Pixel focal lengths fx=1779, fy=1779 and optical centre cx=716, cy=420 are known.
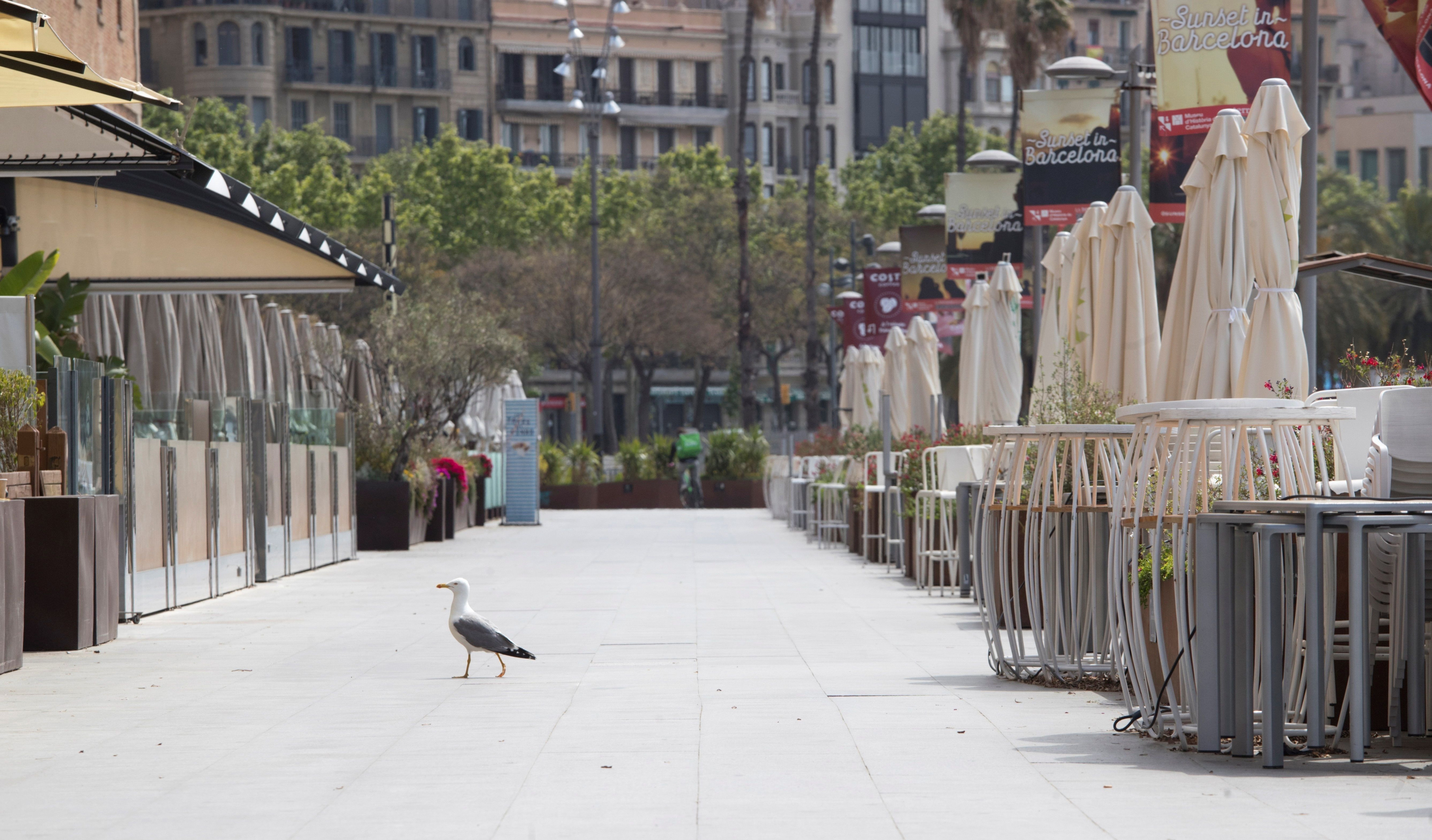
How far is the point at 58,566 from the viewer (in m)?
10.6

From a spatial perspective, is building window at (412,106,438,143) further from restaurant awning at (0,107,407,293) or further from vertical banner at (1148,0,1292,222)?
vertical banner at (1148,0,1292,222)

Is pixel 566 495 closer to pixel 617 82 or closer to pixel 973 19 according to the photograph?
pixel 973 19

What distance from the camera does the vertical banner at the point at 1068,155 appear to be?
2031cm

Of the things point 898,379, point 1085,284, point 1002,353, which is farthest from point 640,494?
point 1085,284

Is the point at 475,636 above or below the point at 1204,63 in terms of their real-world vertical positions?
below

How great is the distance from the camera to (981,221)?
27141 mm

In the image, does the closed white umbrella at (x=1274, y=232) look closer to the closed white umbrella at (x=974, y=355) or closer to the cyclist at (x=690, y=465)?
the closed white umbrella at (x=974, y=355)

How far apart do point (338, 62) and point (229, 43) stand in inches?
204

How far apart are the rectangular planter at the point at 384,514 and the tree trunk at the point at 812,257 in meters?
29.9

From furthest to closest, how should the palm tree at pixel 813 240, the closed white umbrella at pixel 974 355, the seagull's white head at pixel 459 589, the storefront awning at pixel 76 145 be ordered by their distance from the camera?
the palm tree at pixel 813 240
the closed white umbrella at pixel 974 355
the storefront awning at pixel 76 145
the seagull's white head at pixel 459 589

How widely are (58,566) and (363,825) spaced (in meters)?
5.94

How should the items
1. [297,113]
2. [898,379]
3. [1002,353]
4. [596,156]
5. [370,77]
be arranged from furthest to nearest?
1. [370,77]
2. [297,113]
3. [596,156]
4. [898,379]
5. [1002,353]

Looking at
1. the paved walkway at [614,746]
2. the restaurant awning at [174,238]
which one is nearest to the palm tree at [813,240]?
the restaurant awning at [174,238]

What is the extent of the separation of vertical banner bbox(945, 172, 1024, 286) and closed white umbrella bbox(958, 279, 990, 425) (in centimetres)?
716
